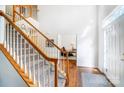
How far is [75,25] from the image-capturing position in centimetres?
397

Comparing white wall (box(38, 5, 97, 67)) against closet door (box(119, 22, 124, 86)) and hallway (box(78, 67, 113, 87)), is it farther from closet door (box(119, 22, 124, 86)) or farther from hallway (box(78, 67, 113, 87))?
closet door (box(119, 22, 124, 86))

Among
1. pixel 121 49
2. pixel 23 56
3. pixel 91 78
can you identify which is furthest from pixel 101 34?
pixel 23 56

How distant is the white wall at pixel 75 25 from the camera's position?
3400 mm

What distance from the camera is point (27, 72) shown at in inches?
106

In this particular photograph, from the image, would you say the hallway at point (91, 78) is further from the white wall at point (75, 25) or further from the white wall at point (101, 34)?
→ the white wall at point (101, 34)

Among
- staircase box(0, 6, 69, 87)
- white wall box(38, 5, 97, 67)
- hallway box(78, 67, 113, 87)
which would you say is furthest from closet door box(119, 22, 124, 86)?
staircase box(0, 6, 69, 87)

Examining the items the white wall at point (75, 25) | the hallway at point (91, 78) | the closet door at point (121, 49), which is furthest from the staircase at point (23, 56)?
the closet door at point (121, 49)

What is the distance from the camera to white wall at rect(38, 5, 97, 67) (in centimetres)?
340

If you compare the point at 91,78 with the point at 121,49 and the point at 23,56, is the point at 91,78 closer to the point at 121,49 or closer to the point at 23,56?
the point at 121,49

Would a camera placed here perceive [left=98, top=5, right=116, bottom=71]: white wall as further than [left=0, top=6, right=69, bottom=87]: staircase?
Yes

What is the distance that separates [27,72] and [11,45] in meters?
0.56
